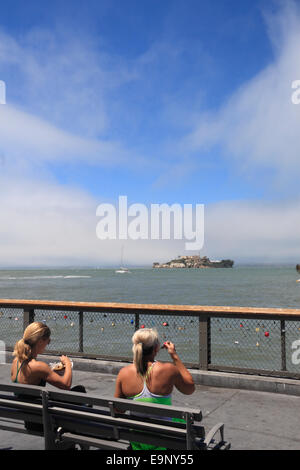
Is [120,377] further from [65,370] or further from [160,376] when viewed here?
[65,370]

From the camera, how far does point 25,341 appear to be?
12.6ft

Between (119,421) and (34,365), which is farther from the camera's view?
(34,365)

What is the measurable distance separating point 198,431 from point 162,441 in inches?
11.7

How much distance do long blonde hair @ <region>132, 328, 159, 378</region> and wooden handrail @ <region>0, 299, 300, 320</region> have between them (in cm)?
356

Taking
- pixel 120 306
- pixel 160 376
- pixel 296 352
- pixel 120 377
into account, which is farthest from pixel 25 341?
pixel 296 352

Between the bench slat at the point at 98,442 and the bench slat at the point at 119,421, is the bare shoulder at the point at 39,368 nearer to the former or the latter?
the bench slat at the point at 119,421

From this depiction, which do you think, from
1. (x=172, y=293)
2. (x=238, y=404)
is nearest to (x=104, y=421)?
(x=238, y=404)

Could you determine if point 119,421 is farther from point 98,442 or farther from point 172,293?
point 172,293

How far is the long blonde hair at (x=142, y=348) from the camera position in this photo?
340cm

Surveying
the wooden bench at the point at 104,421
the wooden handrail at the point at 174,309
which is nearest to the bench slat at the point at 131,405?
the wooden bench at the point at 104,421

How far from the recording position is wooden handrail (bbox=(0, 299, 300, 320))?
22.0ft

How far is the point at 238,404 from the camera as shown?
19.8ft

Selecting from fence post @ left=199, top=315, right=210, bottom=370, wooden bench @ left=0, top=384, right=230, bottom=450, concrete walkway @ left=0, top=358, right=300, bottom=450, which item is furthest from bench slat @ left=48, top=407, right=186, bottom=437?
fence post @ left=199, top=315, right=210, bottom=370

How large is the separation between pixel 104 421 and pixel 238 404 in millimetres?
3215
